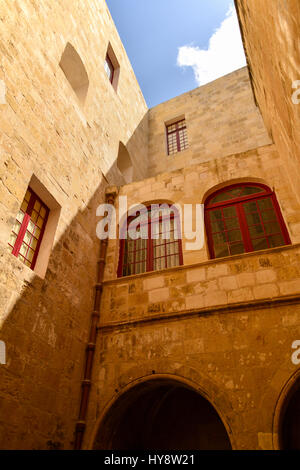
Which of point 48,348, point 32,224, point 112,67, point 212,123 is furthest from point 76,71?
point 48,348

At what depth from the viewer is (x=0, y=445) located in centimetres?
332

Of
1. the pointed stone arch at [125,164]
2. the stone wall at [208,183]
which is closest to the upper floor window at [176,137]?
the pointed stone arch at [125,164]

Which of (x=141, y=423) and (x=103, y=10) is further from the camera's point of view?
(x=103, y=10)

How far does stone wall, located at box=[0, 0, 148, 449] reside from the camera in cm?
379

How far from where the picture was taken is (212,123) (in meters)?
10.9

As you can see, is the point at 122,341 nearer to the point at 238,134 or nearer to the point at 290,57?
the point at 290,57

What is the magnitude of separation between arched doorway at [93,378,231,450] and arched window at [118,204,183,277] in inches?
83.7

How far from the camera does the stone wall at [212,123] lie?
10.1m

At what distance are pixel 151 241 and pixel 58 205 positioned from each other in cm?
202

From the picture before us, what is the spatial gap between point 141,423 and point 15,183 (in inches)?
181

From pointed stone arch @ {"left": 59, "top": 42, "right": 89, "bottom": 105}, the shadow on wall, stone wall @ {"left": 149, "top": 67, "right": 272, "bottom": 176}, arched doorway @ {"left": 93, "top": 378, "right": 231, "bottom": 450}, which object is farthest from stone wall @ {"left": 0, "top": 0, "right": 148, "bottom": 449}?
→ stone wall @ {"left": 149, "top": 67, "right": 272, "bottom": 176}

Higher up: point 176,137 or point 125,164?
point 176,137

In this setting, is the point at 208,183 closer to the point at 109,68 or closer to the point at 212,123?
the point at 212,123
